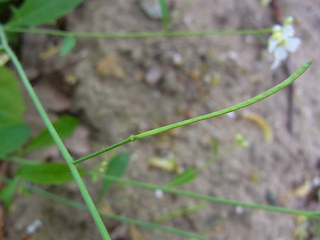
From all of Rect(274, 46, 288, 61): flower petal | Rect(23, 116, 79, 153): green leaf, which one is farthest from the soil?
Rect(274, 46, 288, 61): flower petal

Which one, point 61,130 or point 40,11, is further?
point 40,11

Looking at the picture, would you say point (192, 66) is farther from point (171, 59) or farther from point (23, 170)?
point (23, 170)

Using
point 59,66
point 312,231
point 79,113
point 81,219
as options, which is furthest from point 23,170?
point 312,231

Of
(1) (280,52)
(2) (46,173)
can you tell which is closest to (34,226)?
(2) (46,173)

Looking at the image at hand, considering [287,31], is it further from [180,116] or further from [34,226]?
[34,226]

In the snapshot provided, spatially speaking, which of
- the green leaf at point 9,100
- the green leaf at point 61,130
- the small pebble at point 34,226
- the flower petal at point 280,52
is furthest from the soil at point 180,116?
the flower petal at point 280,52

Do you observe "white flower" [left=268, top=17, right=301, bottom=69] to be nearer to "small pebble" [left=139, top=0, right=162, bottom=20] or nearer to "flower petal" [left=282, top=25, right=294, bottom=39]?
"flower petal" [left=282, top=25, right=294, bottom=39]
